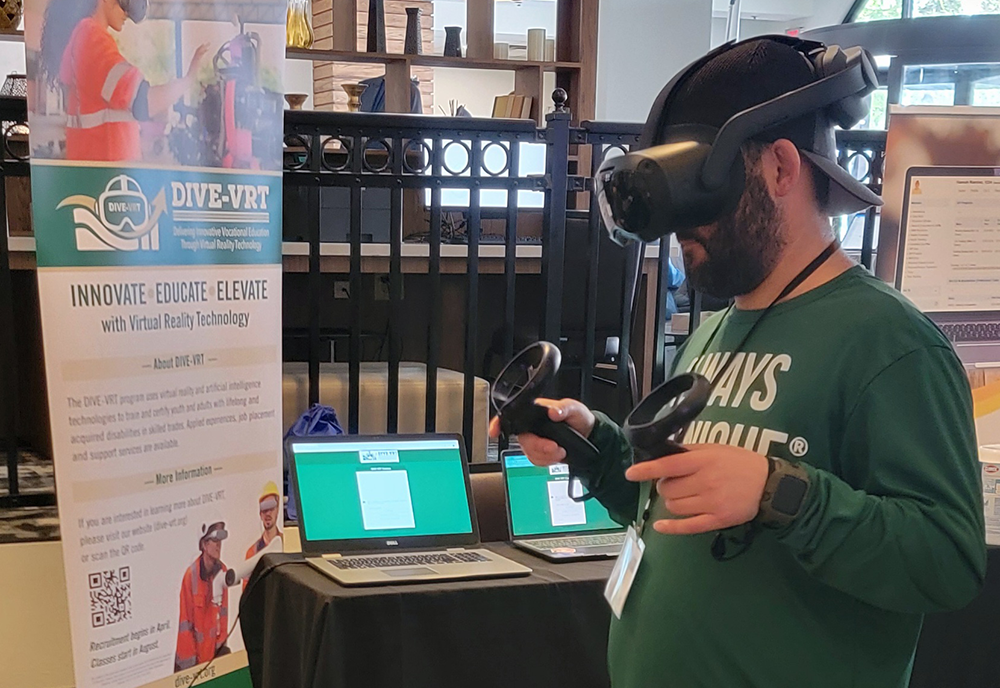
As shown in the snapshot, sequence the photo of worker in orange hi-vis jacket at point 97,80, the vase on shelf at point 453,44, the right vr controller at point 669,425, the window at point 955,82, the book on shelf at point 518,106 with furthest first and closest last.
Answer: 1. the window at point 955,82
2. the book on shelf at point 518,106
3. the vase on shelf at point 453,44
4. the photo of worker in orange hi-vis jacket at point 97,80
5. the right vr controller at point 669,425

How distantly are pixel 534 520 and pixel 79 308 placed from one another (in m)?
1.08

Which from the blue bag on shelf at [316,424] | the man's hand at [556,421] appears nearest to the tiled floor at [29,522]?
the blue bag on shelf at [316,424]

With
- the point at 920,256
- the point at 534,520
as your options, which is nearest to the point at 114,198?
the point at 534,520

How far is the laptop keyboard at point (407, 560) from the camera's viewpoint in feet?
6.91

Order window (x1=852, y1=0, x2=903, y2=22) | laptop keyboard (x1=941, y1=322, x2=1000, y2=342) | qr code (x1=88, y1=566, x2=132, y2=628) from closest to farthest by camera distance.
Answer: qr code (x1=88, y1=566, x2=132, y2=628) → laptop keyboard (x1=941, y1=322, x2=1000, y2=342) → window (x1=852, y1=0, x2=903, y2=22)

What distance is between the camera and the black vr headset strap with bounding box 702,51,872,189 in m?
1.11

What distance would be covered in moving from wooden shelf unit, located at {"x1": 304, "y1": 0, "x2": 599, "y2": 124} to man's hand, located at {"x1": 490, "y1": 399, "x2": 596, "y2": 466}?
184 inches

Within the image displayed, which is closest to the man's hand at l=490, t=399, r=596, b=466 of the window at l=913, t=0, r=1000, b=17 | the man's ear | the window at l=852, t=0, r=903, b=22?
the man's ear

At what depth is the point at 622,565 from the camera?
1.34m

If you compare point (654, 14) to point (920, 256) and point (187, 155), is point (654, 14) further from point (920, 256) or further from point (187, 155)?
point (187, 155)

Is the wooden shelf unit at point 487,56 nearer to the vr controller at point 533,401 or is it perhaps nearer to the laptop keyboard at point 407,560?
the laptop keyboard at point 407,560

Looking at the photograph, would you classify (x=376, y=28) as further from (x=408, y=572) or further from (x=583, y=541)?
(x=408, y=572)

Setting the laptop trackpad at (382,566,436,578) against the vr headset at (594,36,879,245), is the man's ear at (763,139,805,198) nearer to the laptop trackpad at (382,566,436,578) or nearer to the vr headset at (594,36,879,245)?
the vr headset at (594,36,879,245)

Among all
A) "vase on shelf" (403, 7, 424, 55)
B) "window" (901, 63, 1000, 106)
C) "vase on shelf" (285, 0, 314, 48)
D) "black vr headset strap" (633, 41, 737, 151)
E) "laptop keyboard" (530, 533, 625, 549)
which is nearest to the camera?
"black vr headset strap" (633, 41, 737, 151)
